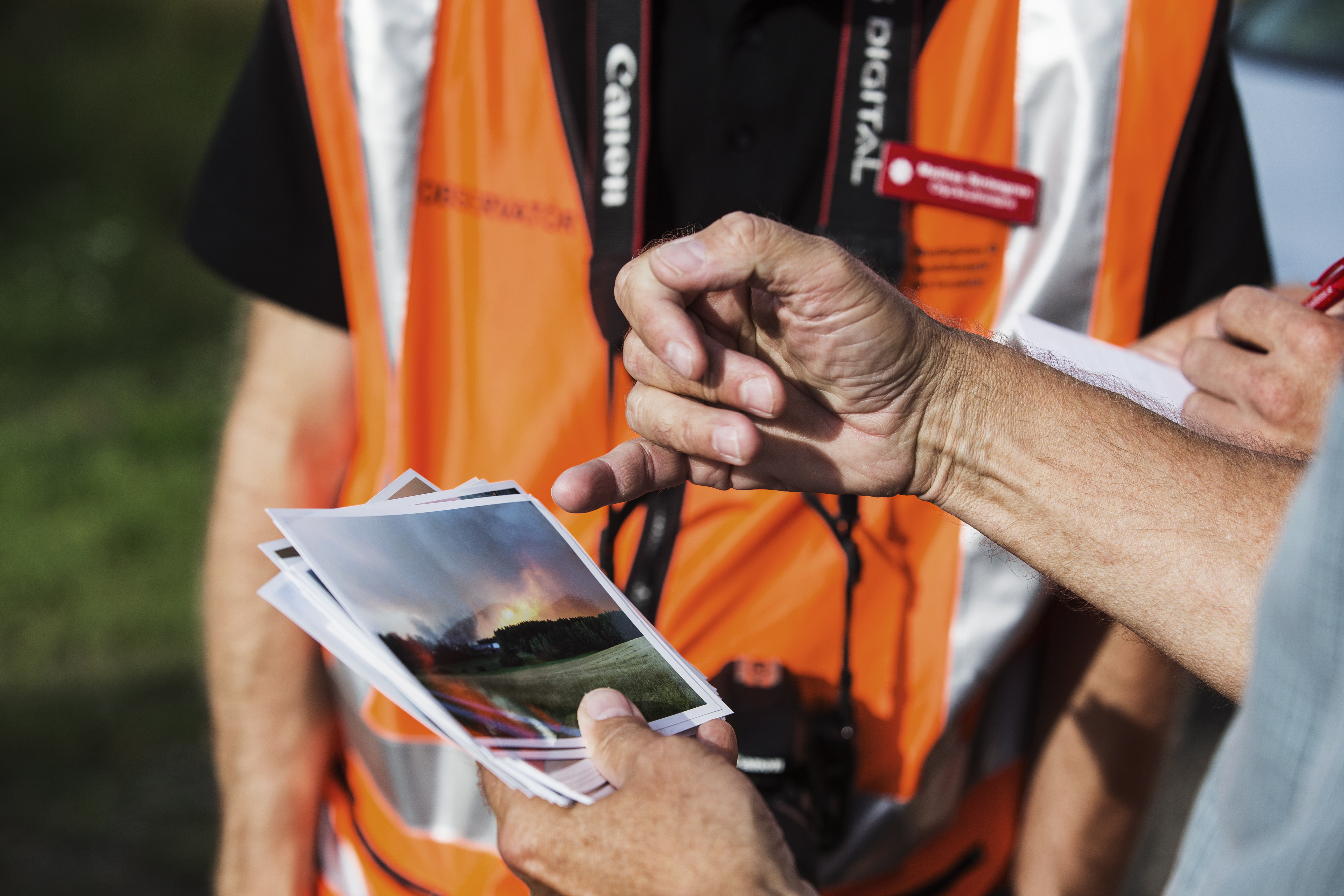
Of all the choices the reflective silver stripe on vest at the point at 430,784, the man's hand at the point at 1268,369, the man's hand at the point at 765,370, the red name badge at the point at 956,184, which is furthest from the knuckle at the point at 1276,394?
the reflective silver stripe on vest at the point at 430,784

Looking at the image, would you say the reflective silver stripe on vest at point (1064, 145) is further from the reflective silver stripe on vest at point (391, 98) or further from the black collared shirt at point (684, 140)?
the reflective silver stripe on vest at point (391, 98)

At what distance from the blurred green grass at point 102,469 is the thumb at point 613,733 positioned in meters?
2.30

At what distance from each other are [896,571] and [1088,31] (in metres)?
0.84

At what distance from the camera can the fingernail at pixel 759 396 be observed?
1.06 metres

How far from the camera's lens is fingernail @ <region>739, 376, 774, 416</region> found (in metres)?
1.06

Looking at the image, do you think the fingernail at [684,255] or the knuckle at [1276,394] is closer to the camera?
the fingernail at [684,255]

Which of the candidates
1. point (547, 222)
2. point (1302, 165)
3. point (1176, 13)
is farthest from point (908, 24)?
point (1302, 165)

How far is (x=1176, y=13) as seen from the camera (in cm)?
146

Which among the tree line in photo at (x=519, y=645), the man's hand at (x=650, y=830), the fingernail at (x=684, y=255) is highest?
the fingernail at (x=684, y=255)

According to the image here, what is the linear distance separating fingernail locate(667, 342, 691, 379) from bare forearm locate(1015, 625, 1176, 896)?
3.14 ft

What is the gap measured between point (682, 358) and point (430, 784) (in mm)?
893

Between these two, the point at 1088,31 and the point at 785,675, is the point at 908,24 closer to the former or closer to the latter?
the point at 1088,31

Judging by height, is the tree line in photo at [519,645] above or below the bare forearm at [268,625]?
above

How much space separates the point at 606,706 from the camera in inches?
39.3
